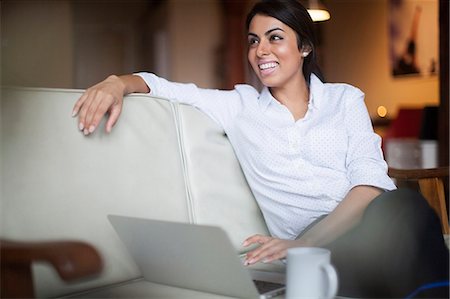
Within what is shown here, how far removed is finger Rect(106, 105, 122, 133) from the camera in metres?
0.88

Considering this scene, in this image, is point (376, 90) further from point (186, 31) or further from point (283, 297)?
point (283, 297)

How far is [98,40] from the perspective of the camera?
4699 mm

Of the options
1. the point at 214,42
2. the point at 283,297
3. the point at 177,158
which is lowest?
the point at 283,297

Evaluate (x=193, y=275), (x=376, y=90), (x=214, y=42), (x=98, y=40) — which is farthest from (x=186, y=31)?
(x=193, y=275)

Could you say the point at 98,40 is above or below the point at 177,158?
above

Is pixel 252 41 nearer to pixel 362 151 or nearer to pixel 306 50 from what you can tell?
pixel 306 50

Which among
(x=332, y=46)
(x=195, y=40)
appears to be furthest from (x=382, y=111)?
(x=195, y=40)

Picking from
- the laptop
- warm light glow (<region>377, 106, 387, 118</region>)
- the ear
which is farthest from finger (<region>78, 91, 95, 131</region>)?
warm light glow (<region>377, 106, 387, 118</region>)

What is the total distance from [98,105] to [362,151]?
444 mm

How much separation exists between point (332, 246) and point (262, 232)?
1.05 feet

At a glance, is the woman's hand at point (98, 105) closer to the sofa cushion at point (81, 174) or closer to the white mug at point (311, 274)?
the sofa cushion at point (81, 174)

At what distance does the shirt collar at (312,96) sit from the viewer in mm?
1067

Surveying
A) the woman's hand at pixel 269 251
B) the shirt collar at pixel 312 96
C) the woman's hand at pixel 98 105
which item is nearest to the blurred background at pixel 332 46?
the shirt collar at pixel 312 96

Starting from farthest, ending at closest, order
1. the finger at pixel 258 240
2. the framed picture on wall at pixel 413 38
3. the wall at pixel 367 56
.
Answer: the wall at pixel 367 56, the framed picture on wall at pixel 413 38, the finger at pixel 258 240
